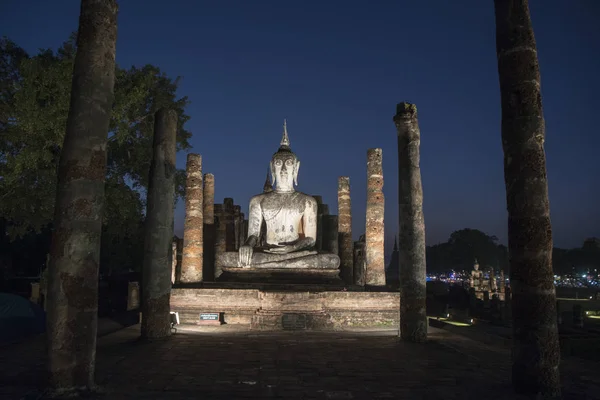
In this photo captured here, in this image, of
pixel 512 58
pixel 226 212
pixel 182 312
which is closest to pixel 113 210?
pixel 182 312

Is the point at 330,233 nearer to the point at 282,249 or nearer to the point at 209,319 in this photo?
Result: the point at 282,249

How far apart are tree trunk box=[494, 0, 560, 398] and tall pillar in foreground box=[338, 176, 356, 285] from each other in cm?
1367

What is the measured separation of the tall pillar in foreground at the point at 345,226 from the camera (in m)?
19.8

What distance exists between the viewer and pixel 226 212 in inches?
920

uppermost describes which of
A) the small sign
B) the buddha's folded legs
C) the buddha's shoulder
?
the buddha's shoulder

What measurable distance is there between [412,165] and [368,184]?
7.10 m

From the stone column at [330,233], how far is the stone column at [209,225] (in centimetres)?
522

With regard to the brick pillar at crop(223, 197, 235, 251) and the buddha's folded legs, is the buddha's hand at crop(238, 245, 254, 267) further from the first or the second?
the brick pillar at crop(223, 197, 235, 251)

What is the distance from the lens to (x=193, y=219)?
1716 cm

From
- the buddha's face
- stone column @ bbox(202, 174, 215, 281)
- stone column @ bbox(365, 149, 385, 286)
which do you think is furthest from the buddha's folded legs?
stone column @ bbox(202, 174, 215, 281)

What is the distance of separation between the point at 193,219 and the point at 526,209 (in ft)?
42.2

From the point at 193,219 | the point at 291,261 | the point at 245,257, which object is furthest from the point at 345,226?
the point at 245,257

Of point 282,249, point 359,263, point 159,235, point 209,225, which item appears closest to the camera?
point 159,235

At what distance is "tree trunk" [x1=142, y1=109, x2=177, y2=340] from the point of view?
9602mm
